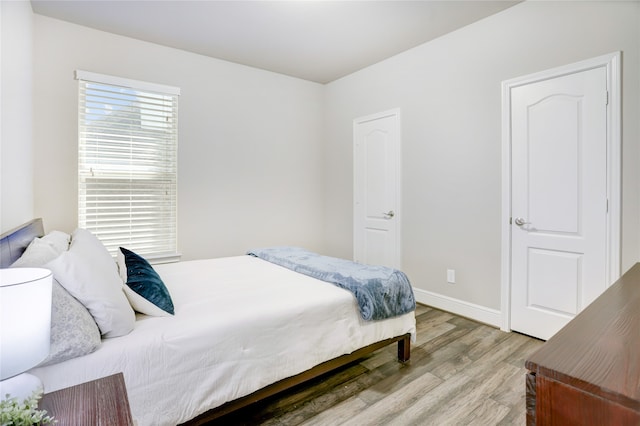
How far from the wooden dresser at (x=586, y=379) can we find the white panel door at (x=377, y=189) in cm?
296

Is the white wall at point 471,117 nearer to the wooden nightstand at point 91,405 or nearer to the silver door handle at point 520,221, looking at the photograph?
the silver door handle at point 520,221

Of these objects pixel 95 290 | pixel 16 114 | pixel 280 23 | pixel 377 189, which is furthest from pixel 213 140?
pixel 95 290

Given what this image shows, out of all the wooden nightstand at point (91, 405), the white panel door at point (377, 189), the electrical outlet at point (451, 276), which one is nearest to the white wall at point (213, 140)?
the white panel door at point (377, 189)

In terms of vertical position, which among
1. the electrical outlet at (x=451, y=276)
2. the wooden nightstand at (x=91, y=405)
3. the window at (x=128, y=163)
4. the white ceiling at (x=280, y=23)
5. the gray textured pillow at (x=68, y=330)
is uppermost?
the white ceiling at (x=280, y=23)

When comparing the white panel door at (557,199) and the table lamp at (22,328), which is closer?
the table lamp at (22,328)

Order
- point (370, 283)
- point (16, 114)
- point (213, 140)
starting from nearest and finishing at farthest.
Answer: point (370, 283)
point (16, 114)
point (213, 140)

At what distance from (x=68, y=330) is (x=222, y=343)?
591 millimetres

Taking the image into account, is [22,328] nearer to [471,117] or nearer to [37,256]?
[37,256]

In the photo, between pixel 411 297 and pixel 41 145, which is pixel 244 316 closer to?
pixel 411 297

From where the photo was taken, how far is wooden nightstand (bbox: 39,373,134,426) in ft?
2.74

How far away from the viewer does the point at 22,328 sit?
0.77 m

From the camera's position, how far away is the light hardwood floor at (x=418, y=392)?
5.70ft

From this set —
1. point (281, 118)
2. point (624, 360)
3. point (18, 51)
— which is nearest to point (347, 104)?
point (281, 118)

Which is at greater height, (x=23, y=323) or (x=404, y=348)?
(x=23, y=323)
